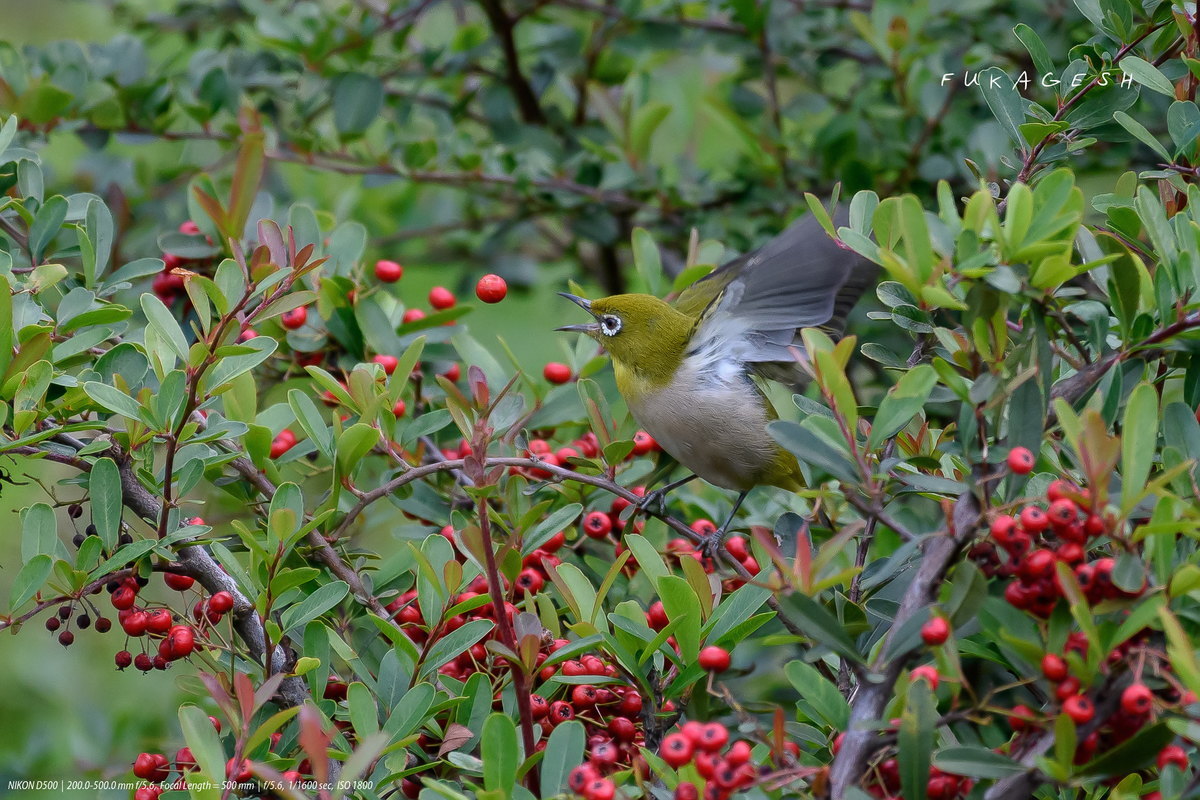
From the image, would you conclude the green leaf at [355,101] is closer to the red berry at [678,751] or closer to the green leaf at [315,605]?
the green leaf at [315,605]

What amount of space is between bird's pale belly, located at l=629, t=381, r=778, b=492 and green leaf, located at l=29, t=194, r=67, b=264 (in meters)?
1.86

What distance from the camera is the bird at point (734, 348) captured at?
3.44 metres

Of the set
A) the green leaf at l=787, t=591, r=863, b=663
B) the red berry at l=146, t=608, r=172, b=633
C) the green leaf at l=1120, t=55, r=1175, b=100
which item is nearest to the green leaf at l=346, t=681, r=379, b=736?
the red berry at l=146, t=608, r=172, b=633

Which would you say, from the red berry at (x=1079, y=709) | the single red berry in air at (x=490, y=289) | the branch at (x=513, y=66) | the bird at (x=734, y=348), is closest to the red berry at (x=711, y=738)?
the red berry at (x=1079, y=709)

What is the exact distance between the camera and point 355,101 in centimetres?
432

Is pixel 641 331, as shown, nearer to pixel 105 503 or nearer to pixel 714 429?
pixel 714 429

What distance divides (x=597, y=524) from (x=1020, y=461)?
1.33m

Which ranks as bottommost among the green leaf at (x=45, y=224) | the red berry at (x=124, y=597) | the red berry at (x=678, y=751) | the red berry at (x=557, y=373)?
the red berry at (x=557, y=373)

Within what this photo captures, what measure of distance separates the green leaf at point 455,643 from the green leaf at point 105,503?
2.26ft

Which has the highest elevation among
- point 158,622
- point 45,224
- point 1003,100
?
point 1003,100

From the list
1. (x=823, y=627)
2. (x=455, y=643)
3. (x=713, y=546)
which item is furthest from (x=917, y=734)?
(x=713, y=546)

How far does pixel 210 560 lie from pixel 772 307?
1.95 metres

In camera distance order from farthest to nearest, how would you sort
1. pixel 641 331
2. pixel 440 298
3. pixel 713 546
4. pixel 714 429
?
1. pixel 641 331
2. pixel 714 429
3. pixel 440 298
4. pixel 713 546

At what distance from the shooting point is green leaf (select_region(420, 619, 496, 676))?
2.19 m
